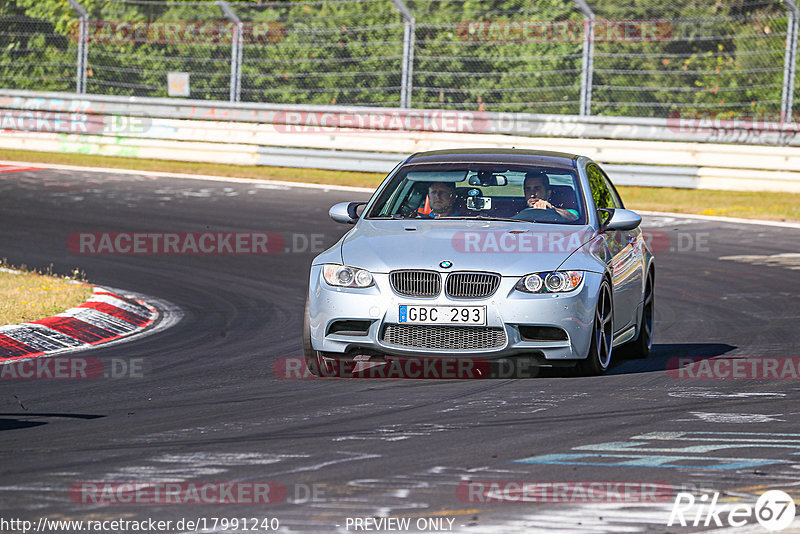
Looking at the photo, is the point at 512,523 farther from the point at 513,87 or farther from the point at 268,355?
the point at 513,87

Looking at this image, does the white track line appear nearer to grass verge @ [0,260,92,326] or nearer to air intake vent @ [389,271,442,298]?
grass verge @ [0,260,92,326]

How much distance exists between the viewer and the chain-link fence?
2155 centimetres

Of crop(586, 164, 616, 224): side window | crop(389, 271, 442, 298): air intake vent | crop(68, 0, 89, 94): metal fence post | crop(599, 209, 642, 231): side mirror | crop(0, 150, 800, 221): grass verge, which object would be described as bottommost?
crop(0, 150, 800, 221): grass verge

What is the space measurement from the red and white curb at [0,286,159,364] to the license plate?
2739 millimetres

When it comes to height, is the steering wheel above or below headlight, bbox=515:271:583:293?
above

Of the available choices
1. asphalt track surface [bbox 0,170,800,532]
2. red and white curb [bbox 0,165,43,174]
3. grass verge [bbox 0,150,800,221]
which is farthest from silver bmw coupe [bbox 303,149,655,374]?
red and white curb [bbox 0,165,43,174]

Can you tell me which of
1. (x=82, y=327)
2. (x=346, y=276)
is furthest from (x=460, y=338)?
(x=82, y=327)

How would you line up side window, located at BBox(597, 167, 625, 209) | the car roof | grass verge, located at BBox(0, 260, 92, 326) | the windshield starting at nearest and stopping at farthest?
the windshield → the car roof → grass verge, located at BBox(0, 260, 92, 326) → side window, located at BBox(597, 167, 625, 209)

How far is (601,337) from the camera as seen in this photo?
8.86 m

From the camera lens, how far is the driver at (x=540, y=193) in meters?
9.55

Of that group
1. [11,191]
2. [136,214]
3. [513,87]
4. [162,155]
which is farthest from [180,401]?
[162,155]

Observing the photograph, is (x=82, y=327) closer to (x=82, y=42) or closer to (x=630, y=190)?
(x=630, y=190)

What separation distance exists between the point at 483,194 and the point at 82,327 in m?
3.20

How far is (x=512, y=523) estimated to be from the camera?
5.09 meters
